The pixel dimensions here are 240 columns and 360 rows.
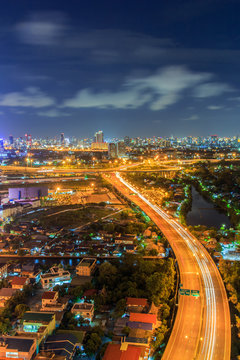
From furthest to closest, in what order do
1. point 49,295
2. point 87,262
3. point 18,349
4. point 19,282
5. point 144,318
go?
point 87,262 → point 19,282 → point 49,295 → point 144,318 → point 18,349

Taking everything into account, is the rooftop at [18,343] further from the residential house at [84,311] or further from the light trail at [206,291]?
the light trail at [206,291]

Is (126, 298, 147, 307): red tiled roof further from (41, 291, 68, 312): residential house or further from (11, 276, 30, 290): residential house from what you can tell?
(11, 276, 30, 290): residential house

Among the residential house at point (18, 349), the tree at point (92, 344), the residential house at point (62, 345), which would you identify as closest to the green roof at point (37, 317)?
the residential house at point (62, 345)

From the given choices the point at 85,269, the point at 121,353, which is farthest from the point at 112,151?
the point at 121,353

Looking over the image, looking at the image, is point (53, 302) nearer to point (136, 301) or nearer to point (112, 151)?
point (136, 301)

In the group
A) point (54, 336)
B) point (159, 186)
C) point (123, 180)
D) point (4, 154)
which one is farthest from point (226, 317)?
point (4, 154)

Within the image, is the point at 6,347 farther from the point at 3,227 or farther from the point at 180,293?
the point at 3,227
